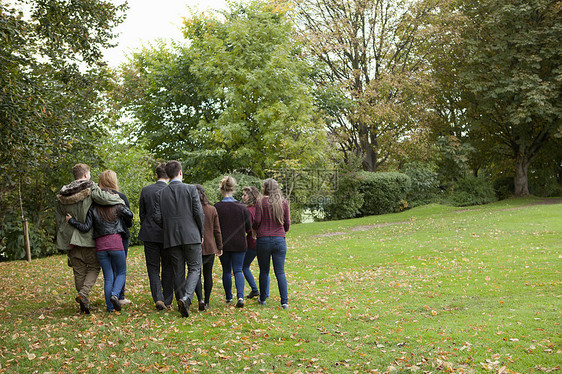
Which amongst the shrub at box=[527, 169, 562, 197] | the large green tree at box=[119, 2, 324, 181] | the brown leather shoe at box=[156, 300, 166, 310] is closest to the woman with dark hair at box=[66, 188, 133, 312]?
the brown leather shoe at box=[156, 300, 166, 310]

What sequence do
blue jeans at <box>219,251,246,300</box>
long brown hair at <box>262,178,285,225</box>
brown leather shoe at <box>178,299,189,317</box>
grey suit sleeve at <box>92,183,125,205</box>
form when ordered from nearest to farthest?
1. brown leather shoe at <box>178,299,189,317</box>
2. grey suit sleeve at <box>92,183,125,205</box>
3. long brown hair at <box>262,178,285,225</box>
4. blue jeans at <box>219,251,246,300</box>

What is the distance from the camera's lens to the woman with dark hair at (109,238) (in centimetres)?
756

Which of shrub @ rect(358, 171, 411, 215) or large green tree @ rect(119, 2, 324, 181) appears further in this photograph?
shrub @ rect(358, 171, 411, 215)

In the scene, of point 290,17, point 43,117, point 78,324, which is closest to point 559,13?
point 290,17

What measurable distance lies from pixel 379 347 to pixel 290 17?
2666 centimetres

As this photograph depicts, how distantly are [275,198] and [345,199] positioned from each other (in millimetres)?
20949

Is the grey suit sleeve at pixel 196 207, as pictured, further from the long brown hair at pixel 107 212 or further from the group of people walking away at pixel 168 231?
the long brown hair at pixel 107 212

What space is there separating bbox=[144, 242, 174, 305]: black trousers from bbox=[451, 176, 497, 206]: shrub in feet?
88.0

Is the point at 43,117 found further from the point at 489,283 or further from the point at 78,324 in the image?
the point at 489,283

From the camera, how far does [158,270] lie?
25.9ft

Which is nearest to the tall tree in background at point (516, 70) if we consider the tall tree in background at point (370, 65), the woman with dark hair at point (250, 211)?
the tall tree in background at point (370, 65)

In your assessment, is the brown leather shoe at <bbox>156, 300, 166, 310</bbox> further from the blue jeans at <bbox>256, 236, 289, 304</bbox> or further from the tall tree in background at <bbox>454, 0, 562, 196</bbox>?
the tall tree in background at <bbox>454, 0, 562, 196</bbox>

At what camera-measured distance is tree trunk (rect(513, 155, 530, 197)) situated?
3114 cm

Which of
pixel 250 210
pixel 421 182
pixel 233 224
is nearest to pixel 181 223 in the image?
pixel 233 224
